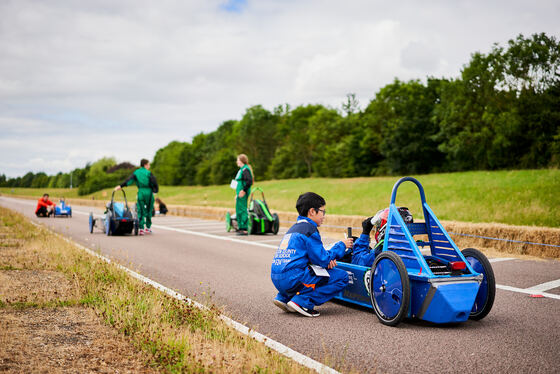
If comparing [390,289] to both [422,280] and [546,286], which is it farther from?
[546,286]

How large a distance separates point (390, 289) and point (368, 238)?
991 millimetres

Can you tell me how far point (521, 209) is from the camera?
16891mm

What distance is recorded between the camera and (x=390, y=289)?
16.2 ft

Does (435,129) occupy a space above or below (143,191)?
above

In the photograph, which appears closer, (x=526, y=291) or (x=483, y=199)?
(x=526, y=291)

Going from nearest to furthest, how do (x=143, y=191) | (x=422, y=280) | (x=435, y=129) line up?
1. (x=422, y=280)
2. (x=143, y=191)
3. (x=435, y=129)

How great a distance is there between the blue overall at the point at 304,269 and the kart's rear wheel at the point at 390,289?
21.4 inches

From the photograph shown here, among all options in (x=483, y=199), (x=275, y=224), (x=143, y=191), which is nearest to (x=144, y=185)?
(x=143, y=191)

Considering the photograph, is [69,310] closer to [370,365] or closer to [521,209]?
[370,365]

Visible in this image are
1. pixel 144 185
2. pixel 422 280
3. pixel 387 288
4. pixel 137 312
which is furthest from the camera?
pixel 144 185

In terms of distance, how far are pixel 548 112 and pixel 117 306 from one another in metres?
48.7

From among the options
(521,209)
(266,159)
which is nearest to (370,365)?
(521,209)

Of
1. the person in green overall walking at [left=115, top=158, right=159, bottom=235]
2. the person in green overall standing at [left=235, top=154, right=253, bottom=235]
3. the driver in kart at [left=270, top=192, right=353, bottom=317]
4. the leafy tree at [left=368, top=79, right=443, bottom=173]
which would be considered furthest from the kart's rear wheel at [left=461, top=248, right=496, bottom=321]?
the leafy tree at [left=368, top=79, right=443, bottom=173]

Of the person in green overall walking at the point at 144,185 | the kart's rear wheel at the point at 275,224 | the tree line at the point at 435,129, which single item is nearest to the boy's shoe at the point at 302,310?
the kart's rear wheel at the point at 275,224
